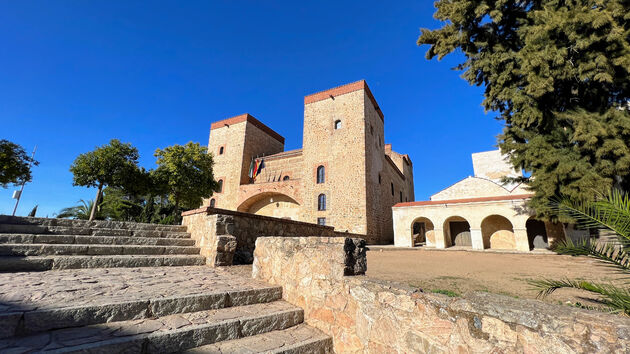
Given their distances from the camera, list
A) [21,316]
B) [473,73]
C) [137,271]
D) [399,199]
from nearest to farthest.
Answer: [21,316]
[137,271]
[473,73]
[399,199]

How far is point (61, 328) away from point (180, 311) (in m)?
0.92

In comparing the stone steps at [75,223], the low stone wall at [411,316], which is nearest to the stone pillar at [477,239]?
the low stone wall at [411,316]

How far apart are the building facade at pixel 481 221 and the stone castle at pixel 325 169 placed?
303cm

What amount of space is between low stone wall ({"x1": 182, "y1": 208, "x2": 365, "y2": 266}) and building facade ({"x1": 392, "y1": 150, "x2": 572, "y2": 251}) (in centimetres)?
1294

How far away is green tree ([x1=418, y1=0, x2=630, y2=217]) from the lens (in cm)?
833

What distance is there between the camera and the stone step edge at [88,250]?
3.94 meters

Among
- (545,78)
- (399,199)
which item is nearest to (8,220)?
(545,78)

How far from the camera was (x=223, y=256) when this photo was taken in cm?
479

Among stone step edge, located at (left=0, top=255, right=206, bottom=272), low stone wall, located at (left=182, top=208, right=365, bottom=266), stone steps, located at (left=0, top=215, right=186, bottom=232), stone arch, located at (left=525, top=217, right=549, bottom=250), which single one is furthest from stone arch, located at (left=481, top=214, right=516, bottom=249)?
stone steps, located at (left=0, top=215, right=186, bottom=232)

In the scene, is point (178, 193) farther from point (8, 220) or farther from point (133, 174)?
point (8, 220)

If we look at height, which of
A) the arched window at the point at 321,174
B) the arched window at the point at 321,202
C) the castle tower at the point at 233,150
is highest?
the castle tower at the point at 233,150

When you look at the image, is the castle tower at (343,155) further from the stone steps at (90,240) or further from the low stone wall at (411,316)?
the low stone wall at (411,316)

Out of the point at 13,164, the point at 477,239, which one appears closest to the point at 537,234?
the point at 477,239

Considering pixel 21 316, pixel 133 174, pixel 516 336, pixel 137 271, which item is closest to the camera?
pixel 516 336
